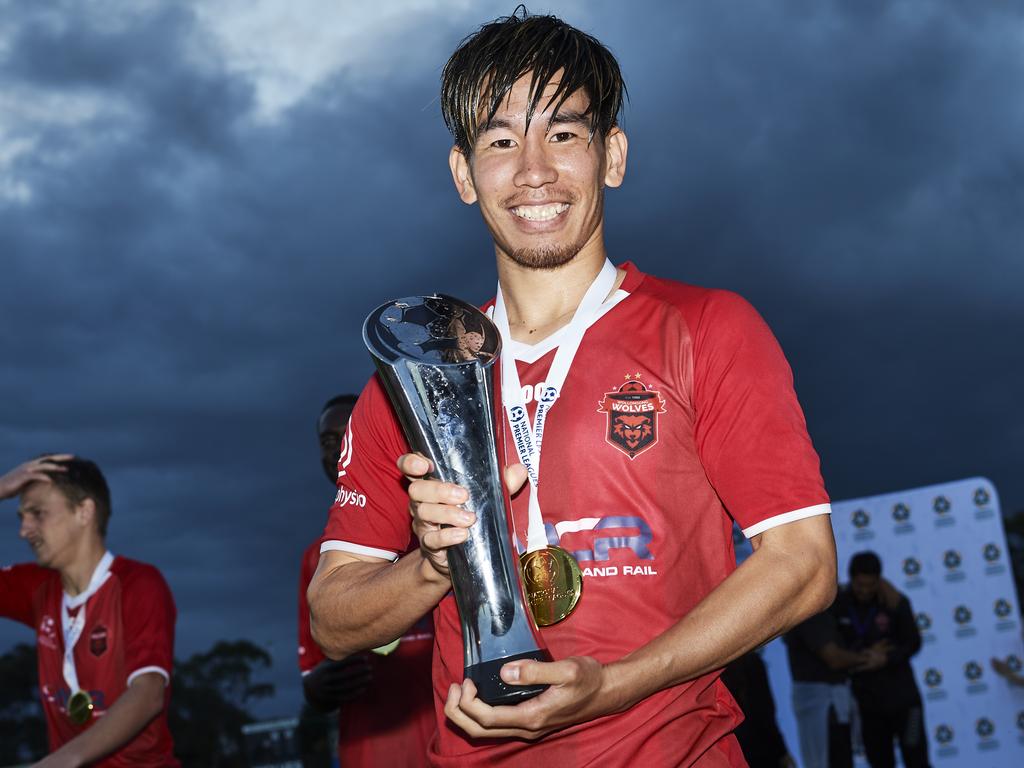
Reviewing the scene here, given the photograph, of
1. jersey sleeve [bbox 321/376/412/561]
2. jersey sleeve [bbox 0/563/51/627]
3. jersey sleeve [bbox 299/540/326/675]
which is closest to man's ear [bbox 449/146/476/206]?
jersey sleeve [bbox 321/376/412/561]

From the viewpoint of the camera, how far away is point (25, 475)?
206 inches

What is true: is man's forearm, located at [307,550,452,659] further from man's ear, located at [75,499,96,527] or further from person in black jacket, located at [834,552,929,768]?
person in black jacket, located at [834,552,929,768]

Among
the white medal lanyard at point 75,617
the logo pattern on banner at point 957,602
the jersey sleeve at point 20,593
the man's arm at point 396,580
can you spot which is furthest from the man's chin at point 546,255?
the logo pattern on banner at point 957,602

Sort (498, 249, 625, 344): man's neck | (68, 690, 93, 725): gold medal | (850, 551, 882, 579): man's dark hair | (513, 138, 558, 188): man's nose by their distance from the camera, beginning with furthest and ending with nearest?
(850, 551, 882, 579): man's dark hair → (68, 690, 93, 725): gold medal → (498, 249, 625, 344): man's neck → (513, 138, 558, 188): man's nose

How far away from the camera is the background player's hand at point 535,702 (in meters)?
1.39

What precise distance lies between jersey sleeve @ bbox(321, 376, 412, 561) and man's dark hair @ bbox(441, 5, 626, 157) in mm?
574

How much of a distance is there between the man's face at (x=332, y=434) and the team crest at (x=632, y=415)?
324 centimetres

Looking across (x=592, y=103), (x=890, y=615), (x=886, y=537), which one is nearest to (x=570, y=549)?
(x=592, y=103)

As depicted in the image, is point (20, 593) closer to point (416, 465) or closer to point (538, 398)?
point (538, 398)

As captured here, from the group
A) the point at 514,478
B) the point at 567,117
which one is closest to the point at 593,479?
the point at 514,478

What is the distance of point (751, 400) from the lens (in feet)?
5.69

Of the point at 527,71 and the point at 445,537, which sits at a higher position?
the point at 527,71

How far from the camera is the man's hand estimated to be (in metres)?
4.23

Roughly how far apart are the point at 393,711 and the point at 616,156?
2.85 meters
